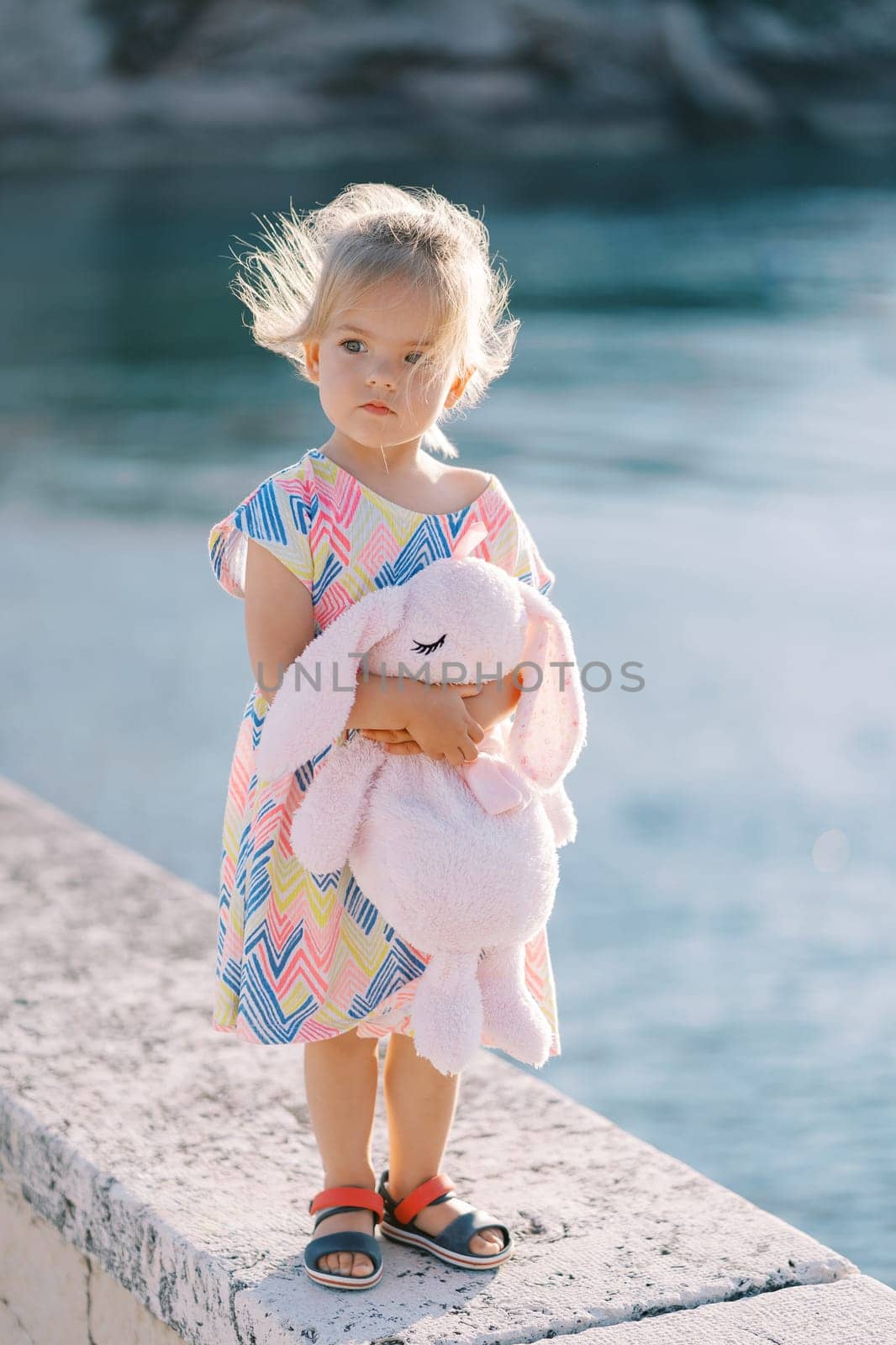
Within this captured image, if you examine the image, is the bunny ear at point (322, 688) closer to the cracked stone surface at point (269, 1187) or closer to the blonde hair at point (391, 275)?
the blonde hair at point (391, 275)

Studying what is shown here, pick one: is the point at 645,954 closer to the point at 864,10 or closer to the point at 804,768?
the point at 804,768

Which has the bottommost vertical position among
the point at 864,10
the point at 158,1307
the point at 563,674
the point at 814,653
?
the point at 158,1307

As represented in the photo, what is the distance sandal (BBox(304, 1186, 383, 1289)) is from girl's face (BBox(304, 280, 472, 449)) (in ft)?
1.84

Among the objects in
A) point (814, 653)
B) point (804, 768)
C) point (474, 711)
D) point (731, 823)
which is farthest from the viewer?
point (814, 653)

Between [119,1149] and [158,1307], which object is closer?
[158,1307]

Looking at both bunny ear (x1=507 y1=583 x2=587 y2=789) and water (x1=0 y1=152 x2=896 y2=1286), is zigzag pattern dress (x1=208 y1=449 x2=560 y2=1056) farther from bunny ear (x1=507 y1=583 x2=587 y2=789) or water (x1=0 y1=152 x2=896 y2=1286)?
water (x1=0 y1=152 x2=896 y2=1286)

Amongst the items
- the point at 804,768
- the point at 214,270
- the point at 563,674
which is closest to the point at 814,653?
the point at 804,768

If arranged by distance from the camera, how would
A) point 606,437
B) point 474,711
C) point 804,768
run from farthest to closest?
point 606,437, point 804,768, point 474,711

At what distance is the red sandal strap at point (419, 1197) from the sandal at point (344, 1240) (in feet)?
0.05

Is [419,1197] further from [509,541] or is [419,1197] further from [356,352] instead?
[356,352]

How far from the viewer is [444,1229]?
1.20 meters

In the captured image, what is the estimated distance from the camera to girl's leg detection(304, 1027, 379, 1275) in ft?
3.98

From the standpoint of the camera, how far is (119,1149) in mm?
1311

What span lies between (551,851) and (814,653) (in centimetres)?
372
